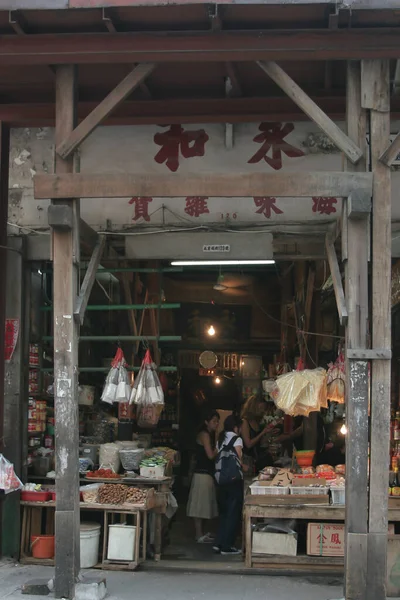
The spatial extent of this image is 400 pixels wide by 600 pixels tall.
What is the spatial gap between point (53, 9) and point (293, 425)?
7785mm

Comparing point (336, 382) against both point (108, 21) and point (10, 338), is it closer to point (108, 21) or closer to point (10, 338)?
point (10, 338)

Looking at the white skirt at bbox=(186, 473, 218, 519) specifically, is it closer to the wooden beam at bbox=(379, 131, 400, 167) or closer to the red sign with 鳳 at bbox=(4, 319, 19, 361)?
the red sign with 鳳 at bbox=(4, 319, 19, 361)

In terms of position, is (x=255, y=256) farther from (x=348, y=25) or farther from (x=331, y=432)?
(x=331, y=432)

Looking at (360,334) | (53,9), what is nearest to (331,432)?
(360,334)

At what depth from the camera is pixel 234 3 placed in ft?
22.0

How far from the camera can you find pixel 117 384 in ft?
31.5

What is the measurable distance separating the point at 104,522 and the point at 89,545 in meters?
0.34

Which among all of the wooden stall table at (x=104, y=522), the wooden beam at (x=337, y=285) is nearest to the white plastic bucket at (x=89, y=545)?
the wooden stall table at (x=104, y=522)

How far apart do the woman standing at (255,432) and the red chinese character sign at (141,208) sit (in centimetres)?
348

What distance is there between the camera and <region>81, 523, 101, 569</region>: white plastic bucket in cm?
883

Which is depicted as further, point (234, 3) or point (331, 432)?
point (331, 432)

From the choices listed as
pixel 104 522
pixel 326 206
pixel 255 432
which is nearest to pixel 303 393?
pixel 326 206

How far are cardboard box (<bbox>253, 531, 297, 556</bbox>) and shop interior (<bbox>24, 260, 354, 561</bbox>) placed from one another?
1.11 ft

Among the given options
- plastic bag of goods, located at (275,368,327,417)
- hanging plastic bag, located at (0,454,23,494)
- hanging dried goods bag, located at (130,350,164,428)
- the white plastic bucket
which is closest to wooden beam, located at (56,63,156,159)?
hanging dried goods bag, located at (130,350,164,428)
